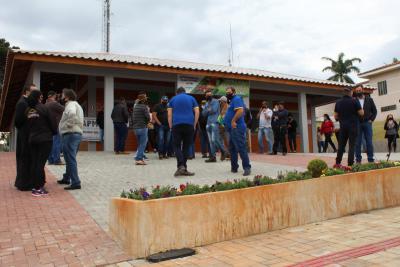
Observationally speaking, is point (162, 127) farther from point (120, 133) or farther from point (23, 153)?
point (23, 153)

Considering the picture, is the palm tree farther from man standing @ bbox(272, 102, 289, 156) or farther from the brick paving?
→ the brick paving

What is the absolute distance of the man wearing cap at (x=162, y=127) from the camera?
34.1ft

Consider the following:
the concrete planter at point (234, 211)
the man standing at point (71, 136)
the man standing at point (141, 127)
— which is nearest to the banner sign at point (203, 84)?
the man standing at point (141, 127)

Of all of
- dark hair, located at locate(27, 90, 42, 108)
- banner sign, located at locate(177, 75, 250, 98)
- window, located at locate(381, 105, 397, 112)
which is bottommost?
dark hair, located at locate(27, 90, 42, 108)

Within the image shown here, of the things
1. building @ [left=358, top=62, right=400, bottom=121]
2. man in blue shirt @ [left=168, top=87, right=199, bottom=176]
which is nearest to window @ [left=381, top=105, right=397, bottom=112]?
building @ [left=358, top=62, right=400, bottom=121]

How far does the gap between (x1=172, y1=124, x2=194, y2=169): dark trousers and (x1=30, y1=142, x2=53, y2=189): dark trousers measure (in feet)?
7.36

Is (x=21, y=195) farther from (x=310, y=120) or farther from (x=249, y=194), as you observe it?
(x=310, y=120)

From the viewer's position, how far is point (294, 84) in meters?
16.2

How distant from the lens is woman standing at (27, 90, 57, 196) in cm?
570

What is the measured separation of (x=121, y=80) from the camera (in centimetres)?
1531

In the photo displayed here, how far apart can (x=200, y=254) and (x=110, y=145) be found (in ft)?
32.5

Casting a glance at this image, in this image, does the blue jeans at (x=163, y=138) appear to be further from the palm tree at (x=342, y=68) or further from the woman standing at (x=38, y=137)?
the palm tree at (x=342, y=68)

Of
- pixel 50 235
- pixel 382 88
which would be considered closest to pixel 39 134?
pixel 50 235

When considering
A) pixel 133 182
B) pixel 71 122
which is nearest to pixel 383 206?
pixel 133 182
